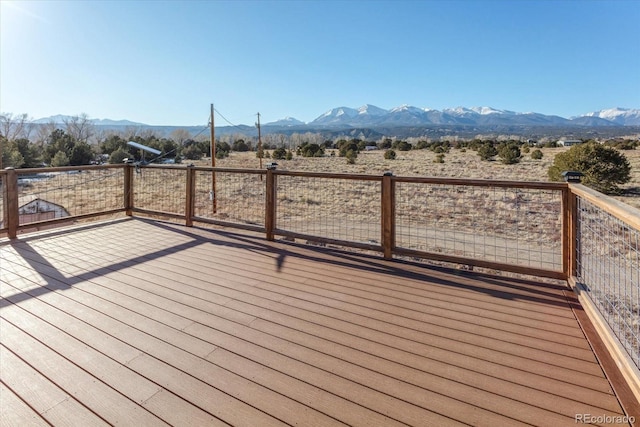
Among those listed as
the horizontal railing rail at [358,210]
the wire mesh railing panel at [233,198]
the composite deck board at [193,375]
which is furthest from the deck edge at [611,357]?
the wire mesh railing panel at [233,198]

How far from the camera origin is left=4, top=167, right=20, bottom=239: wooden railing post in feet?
13.9

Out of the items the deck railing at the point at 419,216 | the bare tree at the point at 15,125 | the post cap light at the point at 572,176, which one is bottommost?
the deck railing at the point at 419,216

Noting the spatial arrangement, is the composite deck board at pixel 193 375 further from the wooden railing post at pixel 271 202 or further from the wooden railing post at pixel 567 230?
the wooden railing post at pixel 567 230

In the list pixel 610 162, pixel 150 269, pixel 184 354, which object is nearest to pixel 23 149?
pixel 150 269

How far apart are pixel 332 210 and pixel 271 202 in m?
5.89

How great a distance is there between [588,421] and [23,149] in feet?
81.9

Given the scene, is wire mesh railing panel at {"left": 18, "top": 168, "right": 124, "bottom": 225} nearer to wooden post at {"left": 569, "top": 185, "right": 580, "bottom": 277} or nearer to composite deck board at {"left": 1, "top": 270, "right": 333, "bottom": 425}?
composite deck board at {"left": 1, "top": 270, "right": 333, "bottom": 425}

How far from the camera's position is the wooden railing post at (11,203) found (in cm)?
425

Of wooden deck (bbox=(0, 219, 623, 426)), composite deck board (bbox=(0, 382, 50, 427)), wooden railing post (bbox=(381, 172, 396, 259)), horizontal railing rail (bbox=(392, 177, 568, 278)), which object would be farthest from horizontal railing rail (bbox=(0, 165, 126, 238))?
horizontal railing rail (bbox=(392, 177, 568, 278))

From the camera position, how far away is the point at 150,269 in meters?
3.38

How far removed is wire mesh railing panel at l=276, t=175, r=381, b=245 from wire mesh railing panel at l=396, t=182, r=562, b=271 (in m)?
0.78

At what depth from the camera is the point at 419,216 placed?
9078 millimetres

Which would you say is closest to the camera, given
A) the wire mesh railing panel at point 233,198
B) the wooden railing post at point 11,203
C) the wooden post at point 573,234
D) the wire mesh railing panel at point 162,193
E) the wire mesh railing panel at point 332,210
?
the wooden post at point 573,234

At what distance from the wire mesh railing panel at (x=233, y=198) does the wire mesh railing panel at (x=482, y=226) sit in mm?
3863
